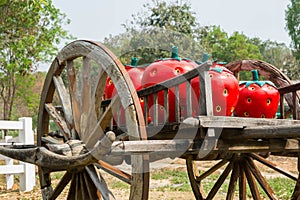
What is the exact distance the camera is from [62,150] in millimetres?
2773

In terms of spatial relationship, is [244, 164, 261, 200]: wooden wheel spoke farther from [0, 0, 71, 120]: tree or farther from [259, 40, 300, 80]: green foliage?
[259, 40, 300, 80]: green foliage

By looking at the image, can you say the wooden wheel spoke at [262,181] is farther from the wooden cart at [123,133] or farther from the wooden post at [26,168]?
the wooden post at [26,168]

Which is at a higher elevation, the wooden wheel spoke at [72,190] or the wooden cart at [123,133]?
the wooden cart at [123,133]

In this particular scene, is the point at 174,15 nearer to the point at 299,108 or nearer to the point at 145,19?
the point at 145,19

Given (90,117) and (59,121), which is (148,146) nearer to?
(90,117)

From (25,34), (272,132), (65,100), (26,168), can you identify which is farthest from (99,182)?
(25,34)

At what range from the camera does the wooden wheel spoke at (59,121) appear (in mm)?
3327

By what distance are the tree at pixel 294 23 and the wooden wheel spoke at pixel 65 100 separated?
24.5m

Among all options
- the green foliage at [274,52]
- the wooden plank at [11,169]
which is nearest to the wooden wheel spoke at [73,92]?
the wooden plank at [11,169]

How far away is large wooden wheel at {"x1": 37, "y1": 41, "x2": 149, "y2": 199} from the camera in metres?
2.49

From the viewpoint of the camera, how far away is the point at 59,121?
349 cm

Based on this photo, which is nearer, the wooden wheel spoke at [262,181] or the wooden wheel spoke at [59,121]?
the wooden wheel spoke at [59,121]

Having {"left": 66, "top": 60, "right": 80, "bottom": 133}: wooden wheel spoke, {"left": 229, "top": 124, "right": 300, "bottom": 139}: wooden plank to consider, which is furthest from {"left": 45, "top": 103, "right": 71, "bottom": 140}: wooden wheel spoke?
{"left": 229, "top": 124, "right": 300, "bottom": 139}: wooden plank

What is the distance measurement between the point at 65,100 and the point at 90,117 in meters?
0.56
